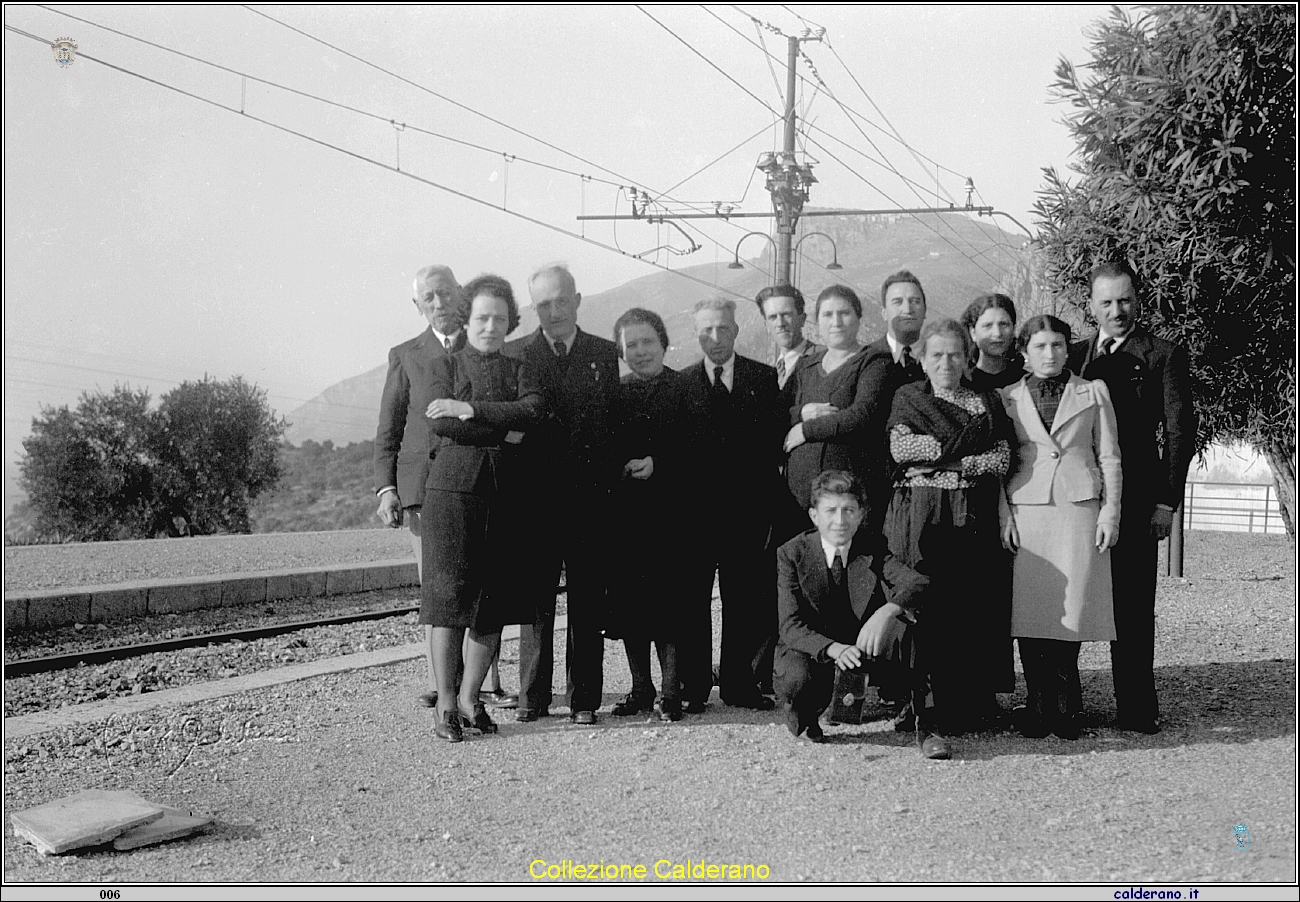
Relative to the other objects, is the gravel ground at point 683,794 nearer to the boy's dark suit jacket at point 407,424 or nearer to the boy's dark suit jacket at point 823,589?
the boy's dark suit jacket at point 823,589

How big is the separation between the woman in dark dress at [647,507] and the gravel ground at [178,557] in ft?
29.8

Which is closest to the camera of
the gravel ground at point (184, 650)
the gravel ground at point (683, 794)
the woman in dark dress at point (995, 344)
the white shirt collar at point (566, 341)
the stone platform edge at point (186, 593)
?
the gravel ground at point (683, 794)

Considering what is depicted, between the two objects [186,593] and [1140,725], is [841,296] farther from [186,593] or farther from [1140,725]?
[186,593]

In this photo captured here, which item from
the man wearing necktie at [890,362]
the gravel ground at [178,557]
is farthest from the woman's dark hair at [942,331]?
the gravel ground at [178,557]

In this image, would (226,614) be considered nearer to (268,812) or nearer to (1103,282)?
(268,812)

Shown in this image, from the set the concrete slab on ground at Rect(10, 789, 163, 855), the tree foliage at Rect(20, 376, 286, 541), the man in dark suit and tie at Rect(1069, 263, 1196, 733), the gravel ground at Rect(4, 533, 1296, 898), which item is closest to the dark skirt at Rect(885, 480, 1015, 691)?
the gravel ground at Rect(4, 533, 1296, 898)

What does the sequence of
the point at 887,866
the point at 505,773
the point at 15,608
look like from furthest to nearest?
the point at 15,608 → the point at 505,773 → the point at 887,866

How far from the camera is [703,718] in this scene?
5.23 m

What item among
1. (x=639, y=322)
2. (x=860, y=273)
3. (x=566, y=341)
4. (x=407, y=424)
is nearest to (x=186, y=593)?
(x=407, y=424)

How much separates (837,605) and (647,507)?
1029 mm

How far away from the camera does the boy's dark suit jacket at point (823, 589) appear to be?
182 inches

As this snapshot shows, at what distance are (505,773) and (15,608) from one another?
24.7 ft

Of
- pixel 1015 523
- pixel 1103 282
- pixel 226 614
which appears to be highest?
pixel 1103 282

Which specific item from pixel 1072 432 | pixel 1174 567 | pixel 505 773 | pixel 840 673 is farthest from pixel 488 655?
pixel 1174 567
